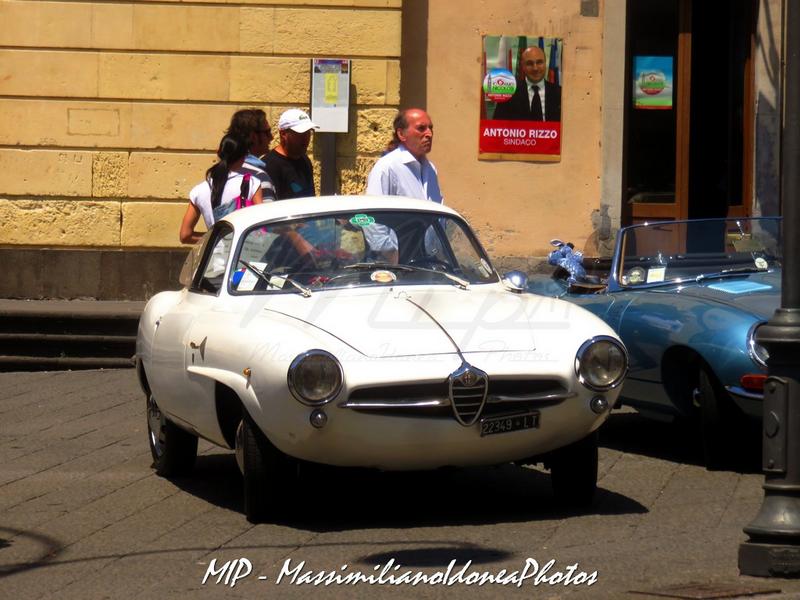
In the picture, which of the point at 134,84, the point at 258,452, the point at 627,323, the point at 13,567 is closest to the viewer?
the point at 13,567

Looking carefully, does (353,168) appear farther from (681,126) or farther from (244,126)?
(244,126)

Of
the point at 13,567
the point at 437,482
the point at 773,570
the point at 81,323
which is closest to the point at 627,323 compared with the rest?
the point at 437,482

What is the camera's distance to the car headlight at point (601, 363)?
6.14 meters

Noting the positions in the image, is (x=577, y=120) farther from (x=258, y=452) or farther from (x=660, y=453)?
(x=258, y=452)

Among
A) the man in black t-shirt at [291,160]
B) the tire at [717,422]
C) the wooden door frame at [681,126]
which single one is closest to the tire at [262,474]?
the tire at [717,422]

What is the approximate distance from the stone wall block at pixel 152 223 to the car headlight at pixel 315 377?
28.0 feet

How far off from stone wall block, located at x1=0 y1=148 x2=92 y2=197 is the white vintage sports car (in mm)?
7217

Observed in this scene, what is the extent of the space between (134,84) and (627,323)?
7.60m

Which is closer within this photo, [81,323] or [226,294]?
[226,294]

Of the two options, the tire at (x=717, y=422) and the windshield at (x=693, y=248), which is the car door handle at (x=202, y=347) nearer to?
the tire at (x=717, y=422)

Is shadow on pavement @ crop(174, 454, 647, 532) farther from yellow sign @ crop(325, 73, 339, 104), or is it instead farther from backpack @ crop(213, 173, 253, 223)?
yellow sign @ crop(325, 73, 339, 104)

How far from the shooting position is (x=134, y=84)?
14109 millimetres

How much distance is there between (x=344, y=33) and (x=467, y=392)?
8792 mm

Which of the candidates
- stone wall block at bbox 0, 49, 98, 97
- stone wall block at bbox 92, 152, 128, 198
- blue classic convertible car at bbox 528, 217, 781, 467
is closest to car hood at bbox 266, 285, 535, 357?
blue classic convertible car at bbox 528, 217, 781, 467
